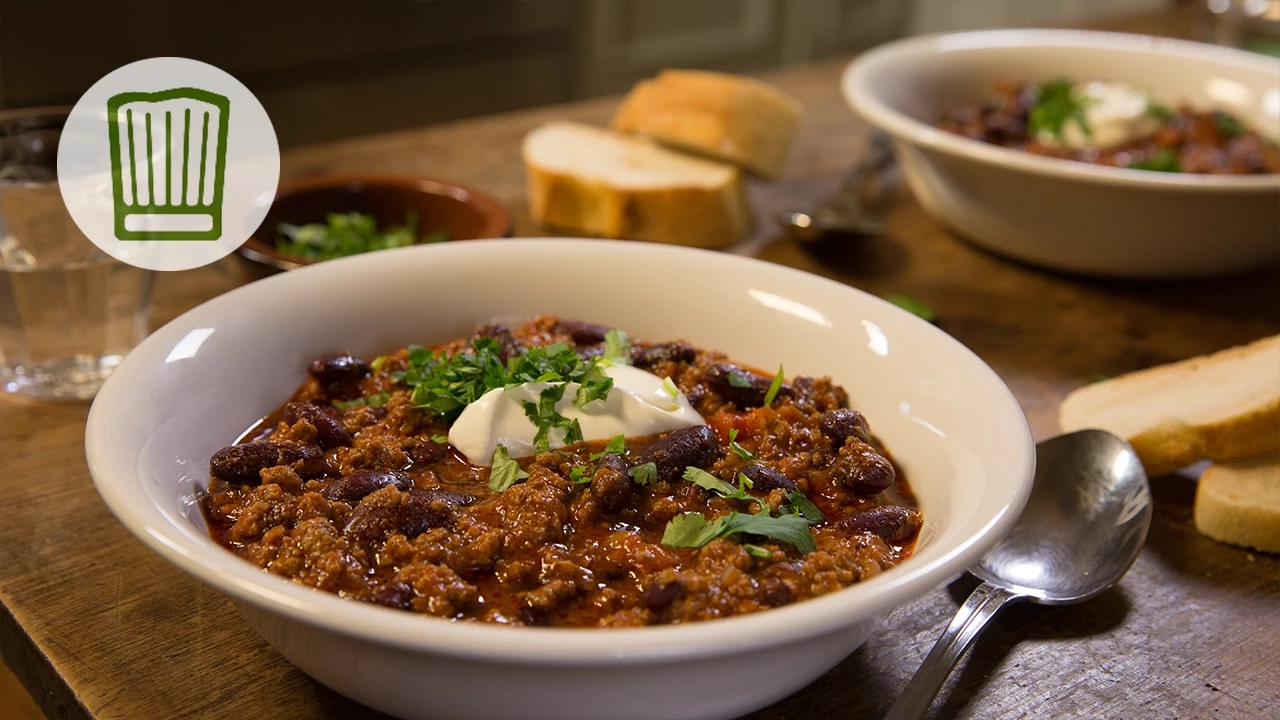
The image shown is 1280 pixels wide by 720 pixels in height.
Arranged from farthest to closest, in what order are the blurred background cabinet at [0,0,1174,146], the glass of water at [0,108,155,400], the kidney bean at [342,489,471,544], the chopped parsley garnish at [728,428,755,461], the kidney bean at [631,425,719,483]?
1. the blurred background cabinet at [0,0,1174,146]
2. the glass of water at [0,108,155,400]
3. the chopped parsley garnish at [728,428,755,461]
4. the kidney bean at [631,425,719,483]
5. the kidney bean at [342,489,471,544]

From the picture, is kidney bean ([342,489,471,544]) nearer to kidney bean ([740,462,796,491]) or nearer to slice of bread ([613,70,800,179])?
kidney bean ([740,462,796,491])

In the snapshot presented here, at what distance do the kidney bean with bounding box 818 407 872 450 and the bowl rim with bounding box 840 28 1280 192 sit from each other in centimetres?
157

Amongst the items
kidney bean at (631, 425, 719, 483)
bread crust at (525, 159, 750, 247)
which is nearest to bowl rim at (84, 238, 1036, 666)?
kidney bean at (631, 425, 719, 483)

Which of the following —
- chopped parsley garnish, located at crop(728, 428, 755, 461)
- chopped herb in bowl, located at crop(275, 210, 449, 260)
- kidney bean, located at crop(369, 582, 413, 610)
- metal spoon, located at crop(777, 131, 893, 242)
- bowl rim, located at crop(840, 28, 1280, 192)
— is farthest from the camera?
metal spoon, located at crop(777, 131, 893, 242)

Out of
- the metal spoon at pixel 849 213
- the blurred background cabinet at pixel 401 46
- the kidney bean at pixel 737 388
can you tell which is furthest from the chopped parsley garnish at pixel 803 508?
the blurred background cabinet at pixel 401 46

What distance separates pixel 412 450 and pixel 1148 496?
5.25 feet

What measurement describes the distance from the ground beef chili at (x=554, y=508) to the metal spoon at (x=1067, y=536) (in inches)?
8.1

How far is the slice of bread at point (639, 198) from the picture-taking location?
420 cm

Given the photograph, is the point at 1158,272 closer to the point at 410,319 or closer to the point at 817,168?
the point at 817,168

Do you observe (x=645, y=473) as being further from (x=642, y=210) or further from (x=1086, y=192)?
(x=642, y=210)

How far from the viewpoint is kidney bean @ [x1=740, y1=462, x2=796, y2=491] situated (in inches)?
87.0

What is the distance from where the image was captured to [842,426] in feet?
7.85

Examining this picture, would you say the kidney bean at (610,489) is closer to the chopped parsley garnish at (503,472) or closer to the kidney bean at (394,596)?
the chopped parsley garnish at (503,472)

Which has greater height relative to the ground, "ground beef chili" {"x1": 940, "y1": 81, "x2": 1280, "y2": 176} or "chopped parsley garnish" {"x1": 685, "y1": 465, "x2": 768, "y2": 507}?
"chopped parsley garnish" {"x1": 685, "y1": 465, "x2": 768, "y2": 507}
